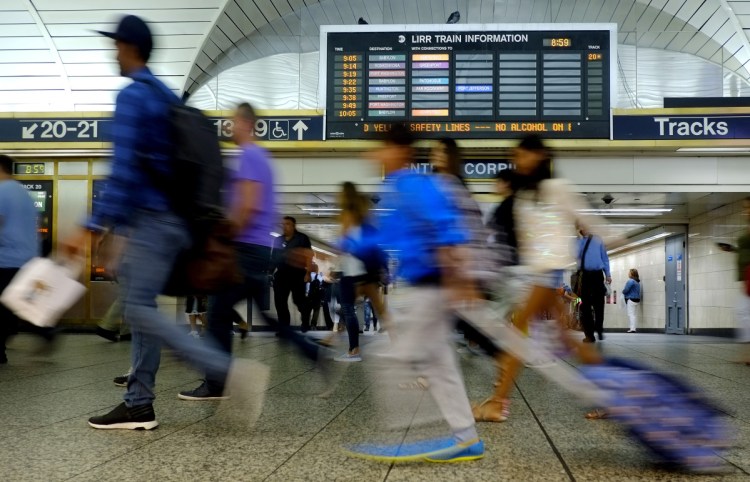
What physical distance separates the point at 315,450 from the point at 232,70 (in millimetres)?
8546

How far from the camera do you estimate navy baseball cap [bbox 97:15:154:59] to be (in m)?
3.11

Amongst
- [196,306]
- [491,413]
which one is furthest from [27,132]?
[491,413]

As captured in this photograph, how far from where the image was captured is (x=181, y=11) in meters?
12.0

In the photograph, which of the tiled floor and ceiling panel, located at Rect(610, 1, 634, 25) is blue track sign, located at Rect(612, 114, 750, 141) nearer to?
ceiling panel, located at Rect(610, 1, 634, 25)

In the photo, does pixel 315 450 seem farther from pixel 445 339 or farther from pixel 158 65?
pixel 158 65

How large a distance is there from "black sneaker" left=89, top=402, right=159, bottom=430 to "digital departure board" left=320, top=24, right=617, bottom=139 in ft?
20.5

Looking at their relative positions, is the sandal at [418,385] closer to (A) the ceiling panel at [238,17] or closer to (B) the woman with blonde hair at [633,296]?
(A) the ceiling panel at [238,17]

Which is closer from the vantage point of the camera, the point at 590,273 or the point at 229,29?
the point at 590,273

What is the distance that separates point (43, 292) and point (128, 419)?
0.89 meters

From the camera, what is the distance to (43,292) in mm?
2906

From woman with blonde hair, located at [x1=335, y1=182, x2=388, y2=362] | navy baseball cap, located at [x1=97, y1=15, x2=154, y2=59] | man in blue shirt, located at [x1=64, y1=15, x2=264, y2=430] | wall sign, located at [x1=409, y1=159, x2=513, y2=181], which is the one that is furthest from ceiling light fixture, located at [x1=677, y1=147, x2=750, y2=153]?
man in blue shirt, located at [x1=64, y1=15, x2=264, y2=430]

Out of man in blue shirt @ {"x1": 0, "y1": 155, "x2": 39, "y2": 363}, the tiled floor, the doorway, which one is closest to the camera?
the tiled floor

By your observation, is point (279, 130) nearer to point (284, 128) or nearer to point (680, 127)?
point (284, 128)

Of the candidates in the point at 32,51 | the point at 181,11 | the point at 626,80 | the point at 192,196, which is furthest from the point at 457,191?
the point at 32,51
